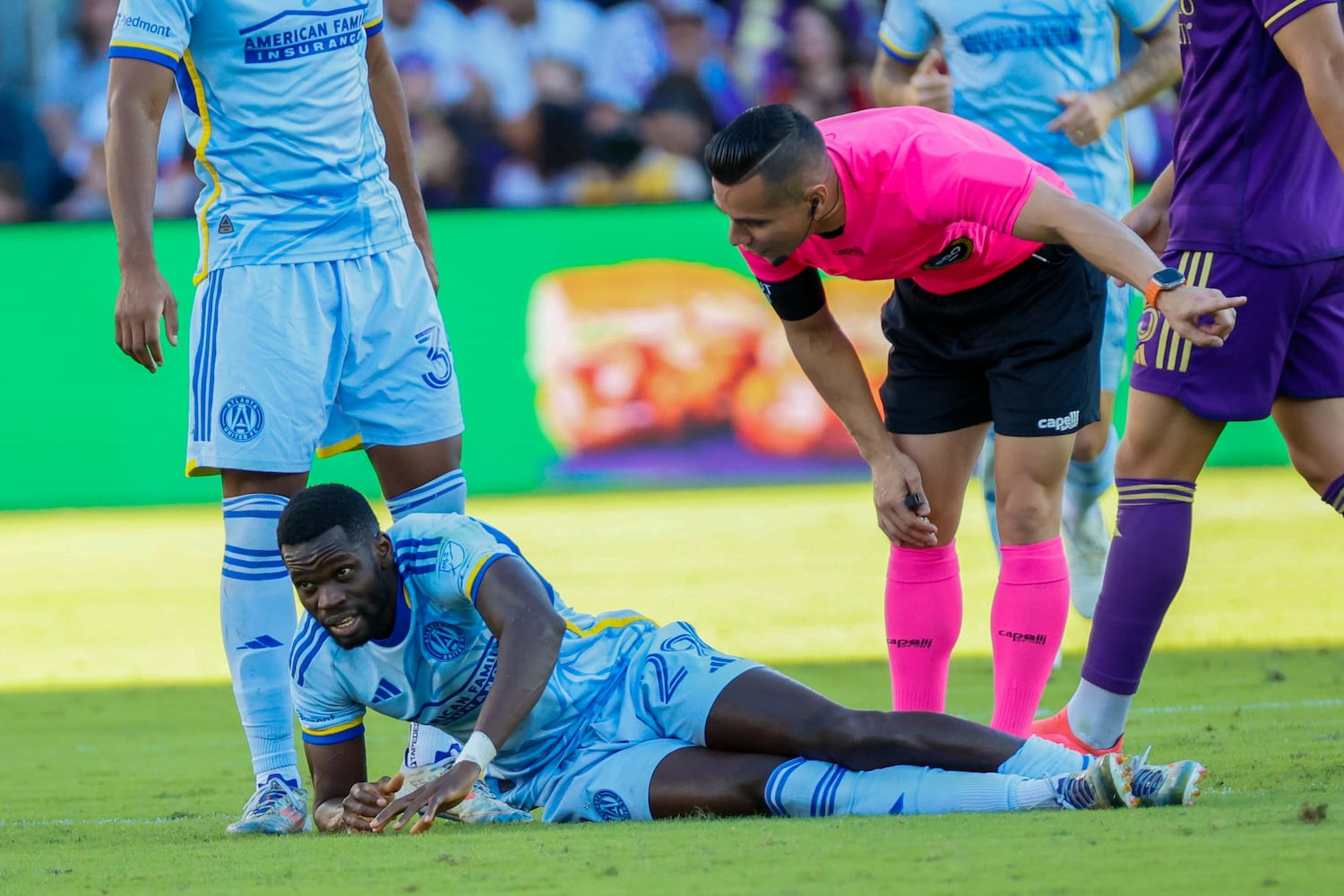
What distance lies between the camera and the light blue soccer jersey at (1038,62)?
21.3ft

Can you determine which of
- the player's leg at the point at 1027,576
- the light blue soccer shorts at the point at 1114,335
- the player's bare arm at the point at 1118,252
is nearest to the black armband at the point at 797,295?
the player's leg at the point at 1027,576

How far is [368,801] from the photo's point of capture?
155 inches

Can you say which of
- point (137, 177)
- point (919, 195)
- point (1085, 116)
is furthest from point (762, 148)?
point (1085, 116)

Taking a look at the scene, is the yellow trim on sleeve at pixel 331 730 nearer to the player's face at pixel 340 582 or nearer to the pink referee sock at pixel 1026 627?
the player's face at pixel 340 582

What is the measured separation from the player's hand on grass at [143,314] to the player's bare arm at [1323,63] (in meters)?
2.61

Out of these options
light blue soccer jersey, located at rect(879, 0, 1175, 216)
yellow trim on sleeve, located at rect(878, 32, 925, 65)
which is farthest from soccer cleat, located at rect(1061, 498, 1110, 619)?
yellow trim on sleeve, located at rect(878, 32, 925, 65)

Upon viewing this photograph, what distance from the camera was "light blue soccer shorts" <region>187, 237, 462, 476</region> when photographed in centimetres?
457

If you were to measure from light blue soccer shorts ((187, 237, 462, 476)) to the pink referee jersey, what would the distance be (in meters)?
0.95

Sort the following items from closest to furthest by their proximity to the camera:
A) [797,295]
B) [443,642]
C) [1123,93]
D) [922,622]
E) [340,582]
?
[340,582] < [443,642] < [797,295] < [922,622] < [1123,93]

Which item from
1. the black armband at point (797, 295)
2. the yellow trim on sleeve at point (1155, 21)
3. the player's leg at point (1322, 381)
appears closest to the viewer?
the player's leg at point (1322, 381)

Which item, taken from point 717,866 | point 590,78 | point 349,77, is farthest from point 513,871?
point 590,78

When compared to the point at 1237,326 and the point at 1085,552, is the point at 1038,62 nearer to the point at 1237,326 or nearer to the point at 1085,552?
the point at 1085,552

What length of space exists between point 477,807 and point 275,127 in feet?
5.89

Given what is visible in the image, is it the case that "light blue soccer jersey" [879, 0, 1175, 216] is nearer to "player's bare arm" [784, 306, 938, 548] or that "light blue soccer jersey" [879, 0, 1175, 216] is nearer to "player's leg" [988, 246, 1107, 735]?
"player's leg" [988, 246, 1107, 735]
